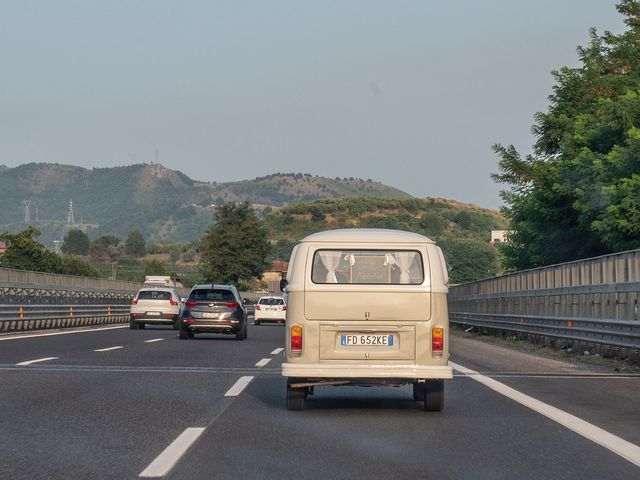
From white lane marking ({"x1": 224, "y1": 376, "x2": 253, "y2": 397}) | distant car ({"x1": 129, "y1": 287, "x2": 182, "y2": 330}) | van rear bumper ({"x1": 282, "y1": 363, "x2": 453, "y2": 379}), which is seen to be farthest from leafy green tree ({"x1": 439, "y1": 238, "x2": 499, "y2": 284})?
van rear bumper ({"x1": 282, "y1": 363, "x2": 453, "y2": 379})

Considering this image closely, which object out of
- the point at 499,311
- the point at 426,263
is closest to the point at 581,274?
the point at 499,311

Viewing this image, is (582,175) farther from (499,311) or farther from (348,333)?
(348,333)

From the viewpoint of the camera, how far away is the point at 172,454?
795 centimetres

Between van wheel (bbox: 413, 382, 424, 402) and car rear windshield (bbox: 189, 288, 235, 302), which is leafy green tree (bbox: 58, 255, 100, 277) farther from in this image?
van wheel (bbox: 413, 382, 424, 402)

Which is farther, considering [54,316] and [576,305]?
[54,316]

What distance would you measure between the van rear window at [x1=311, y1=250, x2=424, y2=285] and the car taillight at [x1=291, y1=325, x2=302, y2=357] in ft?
1.77

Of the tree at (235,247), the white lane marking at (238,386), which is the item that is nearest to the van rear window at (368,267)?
the white lane marking at (238,386)

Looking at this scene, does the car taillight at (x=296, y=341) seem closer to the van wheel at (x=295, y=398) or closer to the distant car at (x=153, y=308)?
the van wheel at (x=295, y=398)

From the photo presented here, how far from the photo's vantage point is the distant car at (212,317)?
96.3ft

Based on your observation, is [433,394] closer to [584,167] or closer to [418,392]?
[418,392]

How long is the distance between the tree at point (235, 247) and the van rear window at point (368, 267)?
394 ft

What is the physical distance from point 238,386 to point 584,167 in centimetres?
3441

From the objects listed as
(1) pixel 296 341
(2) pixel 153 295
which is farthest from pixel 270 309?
(1) pixel 296 341

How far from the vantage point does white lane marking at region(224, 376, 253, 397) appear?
41.6ft
